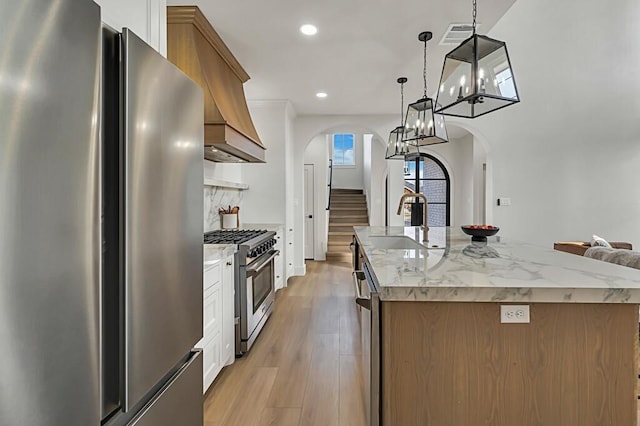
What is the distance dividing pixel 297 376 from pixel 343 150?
9622mm

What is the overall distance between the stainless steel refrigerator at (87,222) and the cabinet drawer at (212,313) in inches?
40.5

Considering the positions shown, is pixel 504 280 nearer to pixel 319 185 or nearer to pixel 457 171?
pixel 319 185

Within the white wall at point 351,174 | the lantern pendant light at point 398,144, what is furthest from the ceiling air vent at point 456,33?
the white wall at point 351,174

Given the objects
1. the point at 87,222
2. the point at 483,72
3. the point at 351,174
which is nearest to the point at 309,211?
the point at 351,174

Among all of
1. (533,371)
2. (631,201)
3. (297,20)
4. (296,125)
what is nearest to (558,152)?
(631,201)

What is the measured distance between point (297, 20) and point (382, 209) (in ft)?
19.1

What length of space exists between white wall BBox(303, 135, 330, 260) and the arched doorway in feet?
7.73

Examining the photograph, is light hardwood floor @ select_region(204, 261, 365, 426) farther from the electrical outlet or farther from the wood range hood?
the wood range hood

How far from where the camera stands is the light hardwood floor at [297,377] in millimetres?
→ 2086

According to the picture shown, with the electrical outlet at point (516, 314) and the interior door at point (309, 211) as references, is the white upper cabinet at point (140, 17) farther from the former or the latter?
the interior door at point (309, 211)

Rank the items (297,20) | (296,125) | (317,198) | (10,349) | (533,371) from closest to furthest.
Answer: (10,349), (533,371), (297,20), (296,125), (317,198)

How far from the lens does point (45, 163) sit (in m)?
0.61

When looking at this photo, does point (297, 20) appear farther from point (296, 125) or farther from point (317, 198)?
point (317, 198)

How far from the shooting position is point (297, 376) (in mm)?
2551
